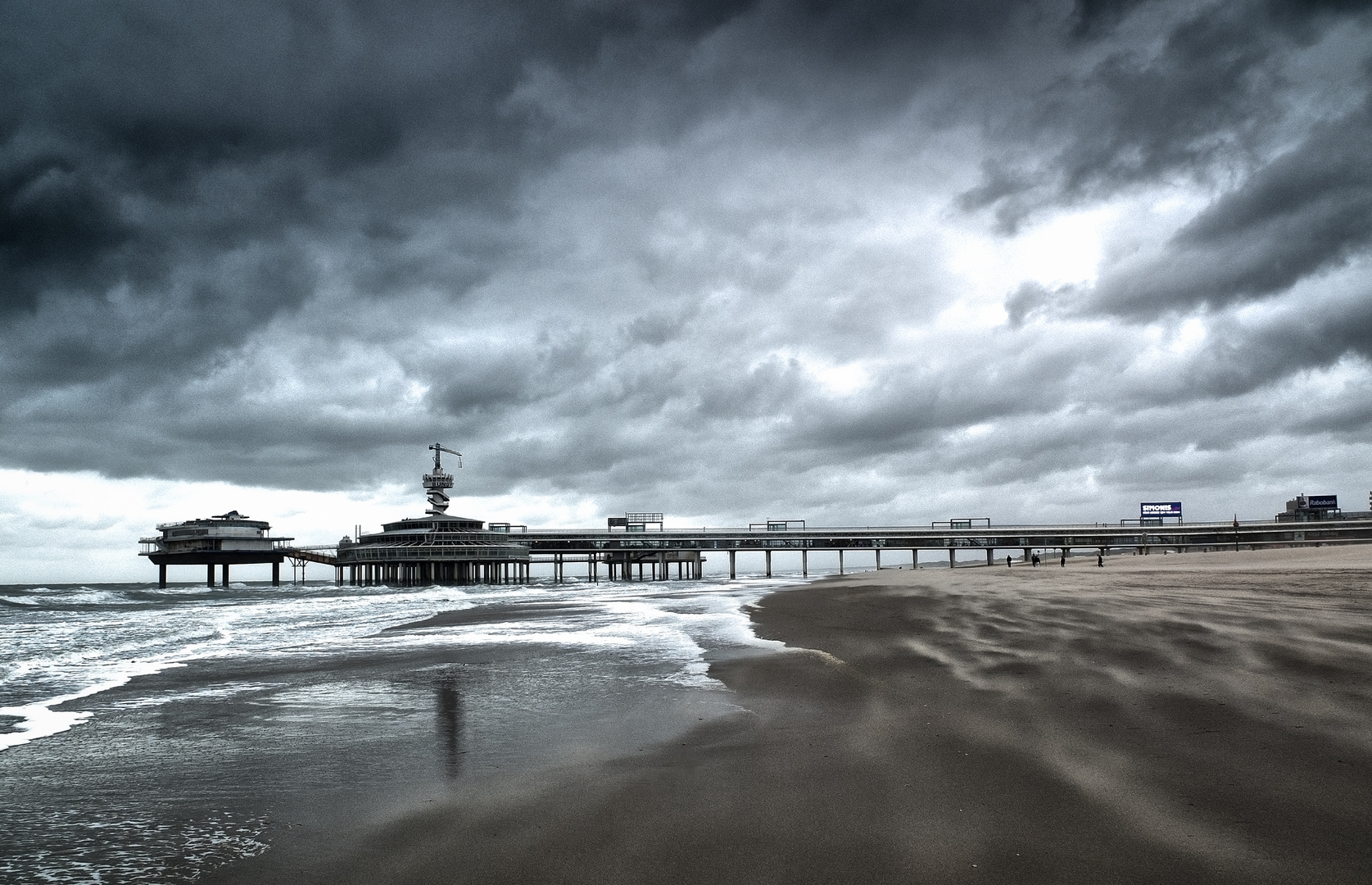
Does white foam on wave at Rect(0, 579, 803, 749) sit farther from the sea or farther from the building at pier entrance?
the building at pier entrance

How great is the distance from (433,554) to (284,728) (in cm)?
8274

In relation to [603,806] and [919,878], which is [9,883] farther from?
[919,878]

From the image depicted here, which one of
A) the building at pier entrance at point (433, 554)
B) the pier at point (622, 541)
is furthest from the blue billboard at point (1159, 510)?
the building at pier entrance at point (433, 554)

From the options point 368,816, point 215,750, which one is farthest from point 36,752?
point 368,816

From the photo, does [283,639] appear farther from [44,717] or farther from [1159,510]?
[1159,510]

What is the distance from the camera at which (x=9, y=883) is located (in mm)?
4234

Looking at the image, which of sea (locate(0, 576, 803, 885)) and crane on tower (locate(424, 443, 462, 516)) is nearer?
sea (locate(0, 576, 803, 885))

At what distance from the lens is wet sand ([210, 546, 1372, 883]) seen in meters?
4.00

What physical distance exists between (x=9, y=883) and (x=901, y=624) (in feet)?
50.5

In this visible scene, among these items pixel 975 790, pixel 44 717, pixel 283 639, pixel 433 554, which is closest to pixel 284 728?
pixel 44 717

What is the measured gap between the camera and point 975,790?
508 cm

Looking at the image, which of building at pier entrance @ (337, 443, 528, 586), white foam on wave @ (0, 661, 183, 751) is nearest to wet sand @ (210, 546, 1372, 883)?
white foam on wave @ (0, 661, 183, 751)

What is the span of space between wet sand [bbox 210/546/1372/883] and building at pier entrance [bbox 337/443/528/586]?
271 ft

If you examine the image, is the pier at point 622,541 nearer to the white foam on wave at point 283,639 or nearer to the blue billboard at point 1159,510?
the blue billboard at point 1159,510
